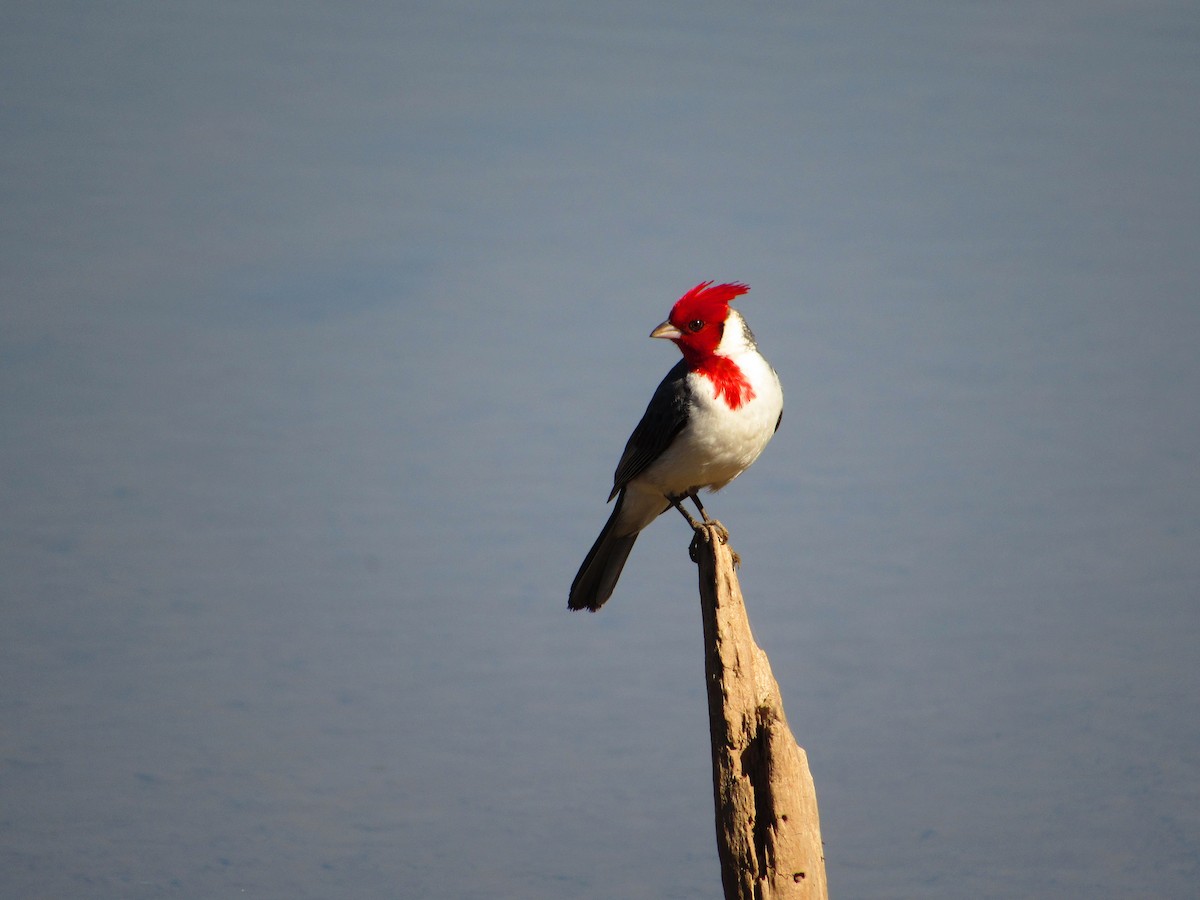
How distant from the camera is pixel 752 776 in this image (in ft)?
12.6

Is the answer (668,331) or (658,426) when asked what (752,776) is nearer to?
(658,426)

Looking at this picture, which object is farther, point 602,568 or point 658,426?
point 602,568

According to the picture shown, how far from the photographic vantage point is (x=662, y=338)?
14.7 ft

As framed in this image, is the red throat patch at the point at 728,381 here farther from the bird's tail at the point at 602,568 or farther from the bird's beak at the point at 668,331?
the bird's tail at the point at 602,568

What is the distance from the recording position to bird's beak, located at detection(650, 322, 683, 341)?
4.46 m

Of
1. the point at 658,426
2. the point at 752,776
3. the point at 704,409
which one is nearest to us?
the point at 752,776

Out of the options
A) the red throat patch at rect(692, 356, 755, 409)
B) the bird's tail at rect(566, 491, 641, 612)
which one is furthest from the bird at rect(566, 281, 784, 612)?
the bird's tail at rect(566, 491, 641, 612)

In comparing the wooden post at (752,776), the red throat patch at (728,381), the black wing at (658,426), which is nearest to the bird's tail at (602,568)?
the black wing at (658,426)

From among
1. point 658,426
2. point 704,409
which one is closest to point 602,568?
point 658,426

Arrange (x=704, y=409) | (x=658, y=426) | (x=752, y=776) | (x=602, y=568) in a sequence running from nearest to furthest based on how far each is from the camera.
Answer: (x=752, y=776), (x=704, y=409), (x=658, y=426), (x=602, y=568)

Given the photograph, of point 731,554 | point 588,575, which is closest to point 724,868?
point 731,554

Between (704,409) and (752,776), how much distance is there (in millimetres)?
1279

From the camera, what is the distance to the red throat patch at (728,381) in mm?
4434

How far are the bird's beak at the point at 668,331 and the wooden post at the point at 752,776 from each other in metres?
0.89
